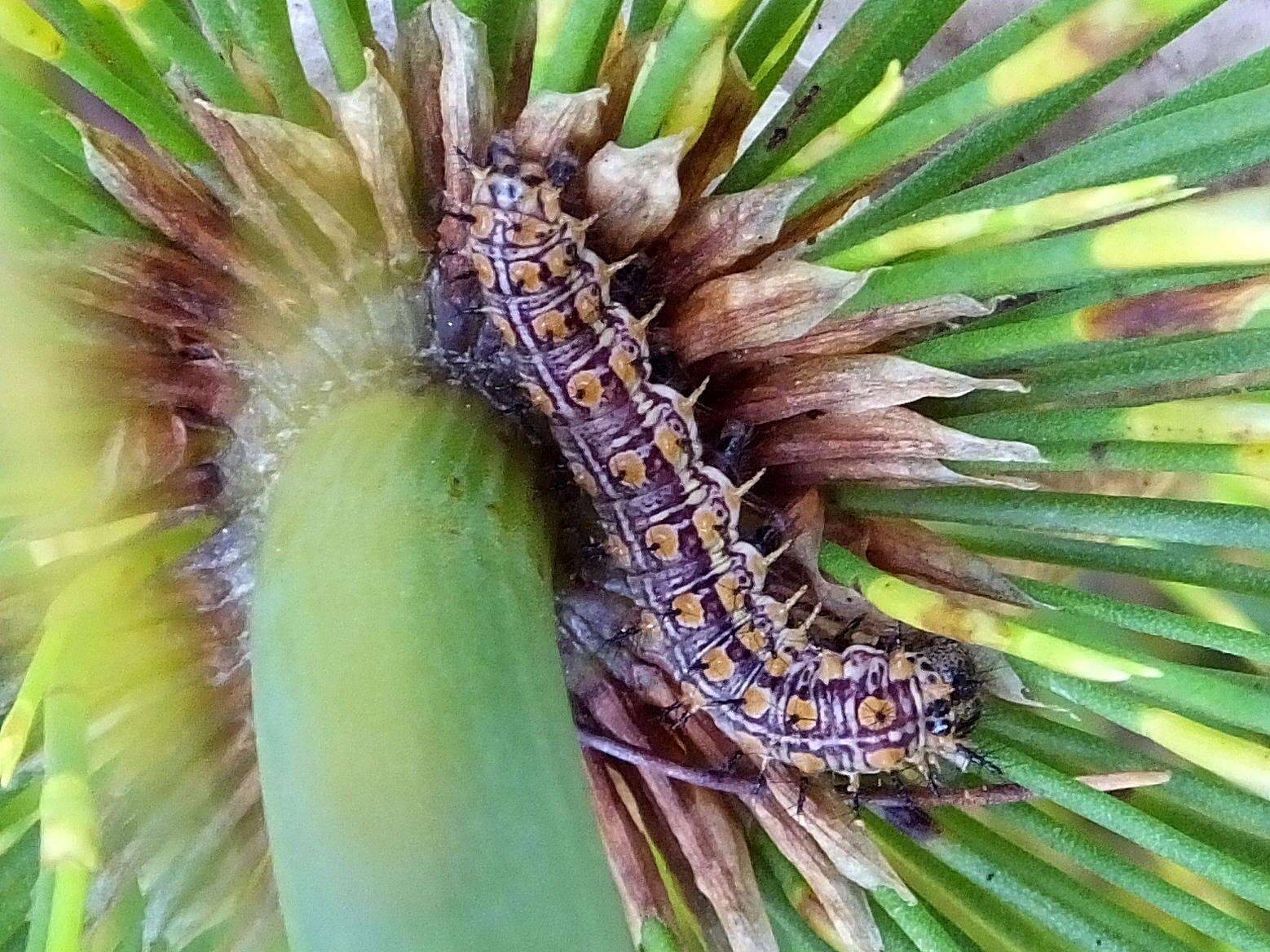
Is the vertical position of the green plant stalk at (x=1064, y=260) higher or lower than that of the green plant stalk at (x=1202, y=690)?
higher

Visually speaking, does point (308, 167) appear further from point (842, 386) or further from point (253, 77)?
point (842, 386)

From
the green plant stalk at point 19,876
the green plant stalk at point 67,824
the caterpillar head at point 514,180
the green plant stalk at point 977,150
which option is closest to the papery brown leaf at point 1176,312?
the green plant stalk at point 977,150

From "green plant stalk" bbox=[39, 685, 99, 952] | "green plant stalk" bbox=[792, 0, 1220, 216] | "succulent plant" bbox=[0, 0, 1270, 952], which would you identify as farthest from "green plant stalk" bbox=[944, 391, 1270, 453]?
"green plant stalk" bbox=[39, 685, 99, 952]

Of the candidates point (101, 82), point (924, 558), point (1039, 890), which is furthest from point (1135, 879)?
point (101, 82)

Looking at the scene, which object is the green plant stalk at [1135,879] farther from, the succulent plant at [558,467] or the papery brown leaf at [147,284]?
the papery brown leaf at [147,284]

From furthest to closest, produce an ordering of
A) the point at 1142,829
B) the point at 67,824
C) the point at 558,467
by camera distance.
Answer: the point at 558,467, the point at 1142,829, the point at 67,824

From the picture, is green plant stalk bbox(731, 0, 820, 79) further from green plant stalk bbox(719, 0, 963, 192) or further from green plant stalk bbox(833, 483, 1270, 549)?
green plant stalk bbox(833, 483, 1270, 549)
